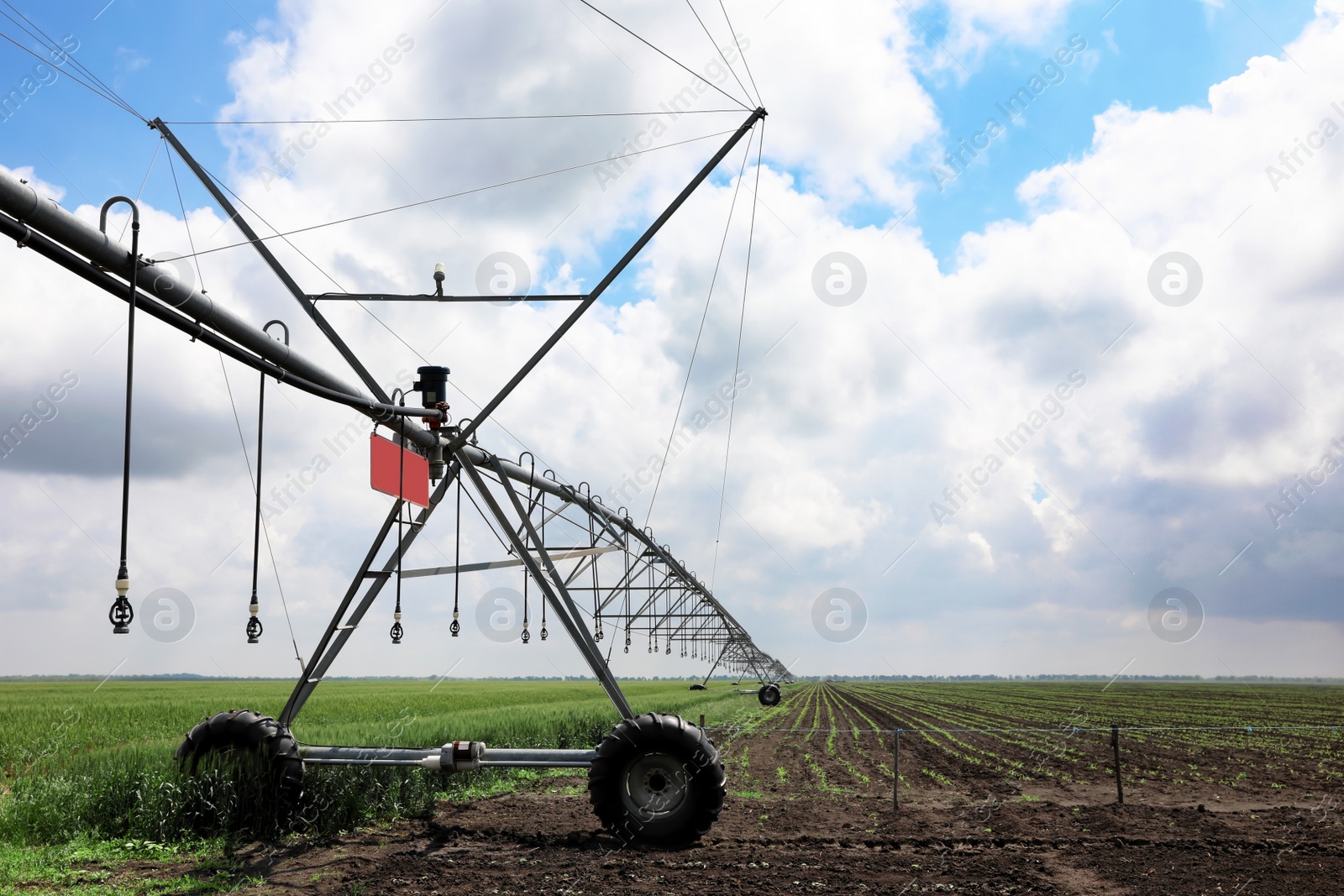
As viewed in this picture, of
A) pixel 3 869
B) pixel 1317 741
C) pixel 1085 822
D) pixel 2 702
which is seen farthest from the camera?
pixel 2 702

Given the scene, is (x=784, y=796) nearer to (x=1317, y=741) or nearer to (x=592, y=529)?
(x=592, y=529)

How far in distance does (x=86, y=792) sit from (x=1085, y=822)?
11.1 m

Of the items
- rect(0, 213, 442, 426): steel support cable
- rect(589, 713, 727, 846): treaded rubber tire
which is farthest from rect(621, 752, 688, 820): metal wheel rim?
rect(0, 213, 442, 426): steel support cable

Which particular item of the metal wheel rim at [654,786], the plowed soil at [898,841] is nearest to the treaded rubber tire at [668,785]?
the metal wheel rim at [654,786]

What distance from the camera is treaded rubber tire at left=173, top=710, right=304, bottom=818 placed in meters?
9.66

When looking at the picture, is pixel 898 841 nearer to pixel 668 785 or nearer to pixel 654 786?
pixel 668 785

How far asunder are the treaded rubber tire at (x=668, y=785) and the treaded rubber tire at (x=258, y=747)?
319 cm

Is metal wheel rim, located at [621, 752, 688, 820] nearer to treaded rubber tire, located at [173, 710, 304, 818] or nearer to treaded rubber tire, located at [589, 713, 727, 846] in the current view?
treaded rubber tire, located at [589, 713, 727, 846]

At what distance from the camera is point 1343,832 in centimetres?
1041

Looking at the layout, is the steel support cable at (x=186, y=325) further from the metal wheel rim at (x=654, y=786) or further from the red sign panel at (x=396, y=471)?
the metal wheel rim at (x=654, y=786)

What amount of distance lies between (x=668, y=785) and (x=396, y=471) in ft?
14.3

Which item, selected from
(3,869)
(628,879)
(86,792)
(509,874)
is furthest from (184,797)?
(628,879)

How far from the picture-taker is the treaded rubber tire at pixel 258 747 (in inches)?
380

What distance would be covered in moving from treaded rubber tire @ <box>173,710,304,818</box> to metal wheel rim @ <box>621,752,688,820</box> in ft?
11.5
